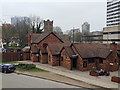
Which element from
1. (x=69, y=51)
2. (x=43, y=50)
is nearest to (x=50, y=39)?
(x=43, y=50)

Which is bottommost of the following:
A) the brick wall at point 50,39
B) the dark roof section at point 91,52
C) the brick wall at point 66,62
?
the brick wall at point 66,62

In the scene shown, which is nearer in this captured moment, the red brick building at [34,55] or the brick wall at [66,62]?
the brick wall at [66,62]

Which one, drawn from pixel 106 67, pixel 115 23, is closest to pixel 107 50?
pixel 106 67

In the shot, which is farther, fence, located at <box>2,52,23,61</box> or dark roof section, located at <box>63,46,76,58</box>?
fence, located at <box>2,52,23,61</box>

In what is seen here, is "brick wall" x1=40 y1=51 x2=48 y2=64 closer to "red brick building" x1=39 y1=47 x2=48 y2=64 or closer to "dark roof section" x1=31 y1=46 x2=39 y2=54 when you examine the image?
"red brick building" x1=39 y1=47 x2=48 y2=64

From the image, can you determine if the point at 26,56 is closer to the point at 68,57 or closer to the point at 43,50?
the point at 43,50

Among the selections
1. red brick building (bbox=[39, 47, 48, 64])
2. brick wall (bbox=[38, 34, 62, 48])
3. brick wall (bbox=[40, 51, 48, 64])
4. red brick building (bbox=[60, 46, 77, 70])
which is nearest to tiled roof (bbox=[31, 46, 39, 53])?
brick wall (bbox=[38, 34, 62, 48])

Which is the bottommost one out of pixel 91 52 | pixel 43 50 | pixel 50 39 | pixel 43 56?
pixel 43 56

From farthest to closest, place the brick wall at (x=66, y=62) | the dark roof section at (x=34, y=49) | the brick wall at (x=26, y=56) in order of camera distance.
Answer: the brick wall at (x=26, y=56), the dark roof section at (x=34, y=49), the brick wall at (x=66, y=62)

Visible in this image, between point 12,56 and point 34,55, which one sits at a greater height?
point 34,55

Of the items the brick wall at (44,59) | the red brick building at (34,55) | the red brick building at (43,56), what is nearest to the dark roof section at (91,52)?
A: the red brick building at (43,56)

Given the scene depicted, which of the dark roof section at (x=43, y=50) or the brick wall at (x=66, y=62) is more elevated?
the dark roof section at (x=43, y=50)

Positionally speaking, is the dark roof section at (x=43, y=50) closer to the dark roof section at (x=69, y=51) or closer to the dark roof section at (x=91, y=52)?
the dark roof section at (x=69, y=51)

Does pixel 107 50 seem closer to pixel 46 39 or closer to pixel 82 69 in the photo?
pixel 82 69
